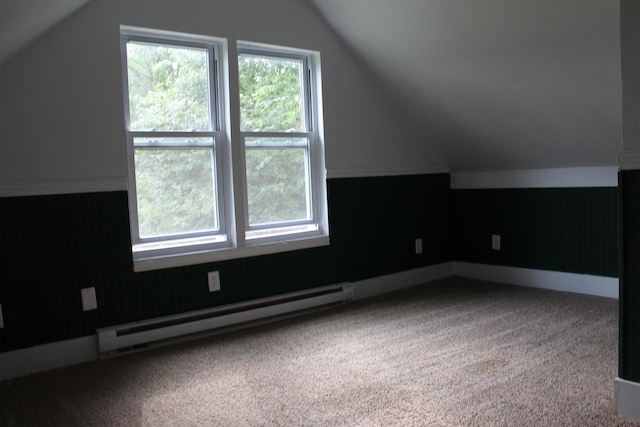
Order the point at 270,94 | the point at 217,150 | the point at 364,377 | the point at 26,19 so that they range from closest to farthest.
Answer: the point at 26,19, the point at 364,377, the point at 217,150, the point at 270,94

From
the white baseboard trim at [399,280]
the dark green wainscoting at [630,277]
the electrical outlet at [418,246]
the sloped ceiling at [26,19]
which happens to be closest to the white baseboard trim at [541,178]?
the electrical outlet at [418,246]

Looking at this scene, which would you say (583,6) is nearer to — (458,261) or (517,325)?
(517,325)

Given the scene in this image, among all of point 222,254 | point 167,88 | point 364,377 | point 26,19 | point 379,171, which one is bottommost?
point 364,377

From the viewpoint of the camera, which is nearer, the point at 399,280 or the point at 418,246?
the point at 399,280

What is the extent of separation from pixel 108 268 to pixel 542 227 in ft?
10.8

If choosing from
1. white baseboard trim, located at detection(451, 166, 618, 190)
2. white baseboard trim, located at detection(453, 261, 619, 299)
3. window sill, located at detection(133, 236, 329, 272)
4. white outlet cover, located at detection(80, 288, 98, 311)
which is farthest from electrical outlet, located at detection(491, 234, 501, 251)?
white outlet cover, located at detection(80, 288, 98, 311)

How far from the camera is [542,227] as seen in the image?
4.45 meters

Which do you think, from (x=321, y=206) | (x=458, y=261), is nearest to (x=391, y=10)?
(x=321, y=206)

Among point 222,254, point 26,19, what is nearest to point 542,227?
point 222,254

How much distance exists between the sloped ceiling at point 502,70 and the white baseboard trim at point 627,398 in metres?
1.77

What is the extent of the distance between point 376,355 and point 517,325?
41.2 inches

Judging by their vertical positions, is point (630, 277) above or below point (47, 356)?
above

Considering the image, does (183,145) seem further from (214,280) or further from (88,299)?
(88,299)

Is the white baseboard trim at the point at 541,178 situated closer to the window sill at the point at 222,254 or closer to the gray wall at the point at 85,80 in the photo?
the window sill at the point at 222,254
